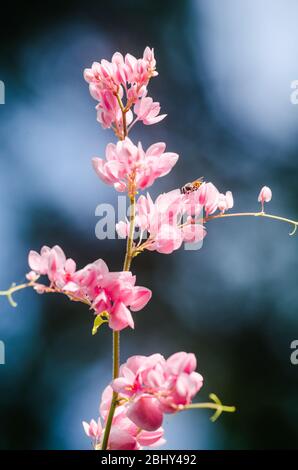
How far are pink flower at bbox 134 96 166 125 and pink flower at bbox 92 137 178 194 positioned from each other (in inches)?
4.0

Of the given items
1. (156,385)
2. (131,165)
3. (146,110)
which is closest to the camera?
(156,385)

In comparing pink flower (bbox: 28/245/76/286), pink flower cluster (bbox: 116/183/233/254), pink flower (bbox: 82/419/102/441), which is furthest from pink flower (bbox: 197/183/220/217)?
pink flower (bbox: 82/419/102/441)

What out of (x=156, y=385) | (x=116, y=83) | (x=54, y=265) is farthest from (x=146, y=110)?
(x=156, y=385)

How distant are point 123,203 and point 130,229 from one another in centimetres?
22

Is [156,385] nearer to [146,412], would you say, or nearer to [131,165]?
[146,412]

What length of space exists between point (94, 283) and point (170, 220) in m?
0.14

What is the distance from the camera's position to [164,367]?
500mm

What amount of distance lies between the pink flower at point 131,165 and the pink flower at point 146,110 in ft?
0.33

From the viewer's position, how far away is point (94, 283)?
1.78 ft
